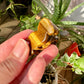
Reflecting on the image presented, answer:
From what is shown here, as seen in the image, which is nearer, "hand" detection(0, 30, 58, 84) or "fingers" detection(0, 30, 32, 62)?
"hand" detection(0, 30, 58, 84)

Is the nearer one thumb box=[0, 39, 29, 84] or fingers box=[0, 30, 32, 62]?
thumb box=[0, 39, 29, 84]

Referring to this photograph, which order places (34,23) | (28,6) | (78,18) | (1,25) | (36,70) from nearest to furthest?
(36,70) → (34,23) → (78,18) → (1,25) → (28,6)

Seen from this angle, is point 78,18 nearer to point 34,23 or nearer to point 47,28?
point 34,23

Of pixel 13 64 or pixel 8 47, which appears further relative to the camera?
pixel 8 47

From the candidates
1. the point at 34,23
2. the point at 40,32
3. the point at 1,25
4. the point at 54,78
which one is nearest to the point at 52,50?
the point at 40,32

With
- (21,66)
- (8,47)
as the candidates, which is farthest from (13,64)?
(8,47)

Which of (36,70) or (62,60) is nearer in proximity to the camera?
(36,70)

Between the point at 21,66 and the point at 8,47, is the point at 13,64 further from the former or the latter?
the point at 8,47

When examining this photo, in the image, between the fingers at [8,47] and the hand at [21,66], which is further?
the fingers at [8,47]
